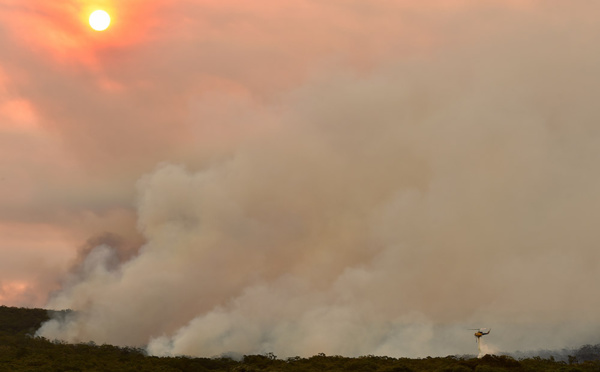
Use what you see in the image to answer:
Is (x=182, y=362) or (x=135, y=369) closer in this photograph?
(x=135, y=369)

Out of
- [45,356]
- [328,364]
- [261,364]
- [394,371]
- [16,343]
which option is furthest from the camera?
[16,343]

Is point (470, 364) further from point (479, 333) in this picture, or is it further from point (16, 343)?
point (16, 343)

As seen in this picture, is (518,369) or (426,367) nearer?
(518,369)

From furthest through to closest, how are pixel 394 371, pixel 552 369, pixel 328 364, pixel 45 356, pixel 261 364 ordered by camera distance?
1. pixel 261 364
2. pixel 328 364
3. pixel 45 356
4. pixel 394 371
5. pixel 552 369

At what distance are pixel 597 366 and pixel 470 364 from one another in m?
23.8

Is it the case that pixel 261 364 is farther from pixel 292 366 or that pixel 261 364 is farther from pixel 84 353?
pixel 84 353

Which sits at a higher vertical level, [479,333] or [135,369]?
[479,333]

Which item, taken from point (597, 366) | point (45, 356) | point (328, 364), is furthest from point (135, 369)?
point (597, 366)

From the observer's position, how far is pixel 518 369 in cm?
12694

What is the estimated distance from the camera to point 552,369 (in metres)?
123

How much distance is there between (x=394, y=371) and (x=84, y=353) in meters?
77.1

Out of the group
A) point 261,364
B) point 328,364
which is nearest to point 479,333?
point 328,364

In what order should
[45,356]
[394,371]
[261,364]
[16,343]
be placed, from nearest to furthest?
[394,371], [45,356], [261,364], [16,343]

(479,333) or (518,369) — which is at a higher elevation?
(479,333)
